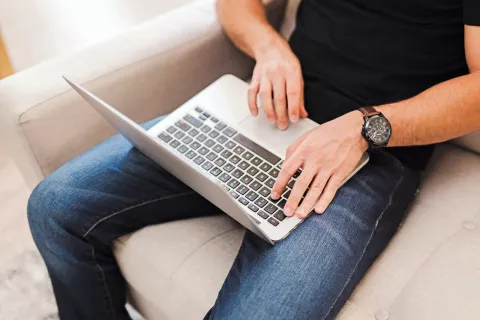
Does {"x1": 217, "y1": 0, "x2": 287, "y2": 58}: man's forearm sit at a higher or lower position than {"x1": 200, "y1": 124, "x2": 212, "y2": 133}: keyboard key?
higher

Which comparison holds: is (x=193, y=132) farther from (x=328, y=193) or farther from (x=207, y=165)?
(x=328, y=193)

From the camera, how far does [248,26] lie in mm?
1151

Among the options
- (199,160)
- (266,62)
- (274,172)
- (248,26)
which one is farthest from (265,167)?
(248,26)

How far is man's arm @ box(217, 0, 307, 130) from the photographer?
996mm

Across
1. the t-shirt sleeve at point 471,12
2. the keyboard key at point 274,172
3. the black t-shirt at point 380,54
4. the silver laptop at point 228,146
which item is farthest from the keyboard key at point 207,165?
the t-shirt sleeve at point 471,12

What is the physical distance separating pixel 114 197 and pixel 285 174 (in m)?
0.33

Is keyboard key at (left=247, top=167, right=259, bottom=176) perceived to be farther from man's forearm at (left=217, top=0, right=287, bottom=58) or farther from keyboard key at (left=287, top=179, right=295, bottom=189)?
man's forearm at (left=217, top=0, right=287, bottom=58)

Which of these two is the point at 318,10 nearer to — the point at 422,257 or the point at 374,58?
the point at 374,58

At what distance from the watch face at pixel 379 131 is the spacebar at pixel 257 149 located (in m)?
0.16

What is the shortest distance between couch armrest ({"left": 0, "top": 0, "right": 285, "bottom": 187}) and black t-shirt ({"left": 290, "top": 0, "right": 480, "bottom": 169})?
268mm

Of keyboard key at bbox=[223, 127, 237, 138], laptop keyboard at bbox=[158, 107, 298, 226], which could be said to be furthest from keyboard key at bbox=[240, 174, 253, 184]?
keyboard key at bbox=[223, 127, 237, 138]

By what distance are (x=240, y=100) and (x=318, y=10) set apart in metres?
0.25

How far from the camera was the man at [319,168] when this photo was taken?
0.85 meters

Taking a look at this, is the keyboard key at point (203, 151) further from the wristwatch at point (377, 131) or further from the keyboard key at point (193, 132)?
the wristwatch at point (377, 131)
